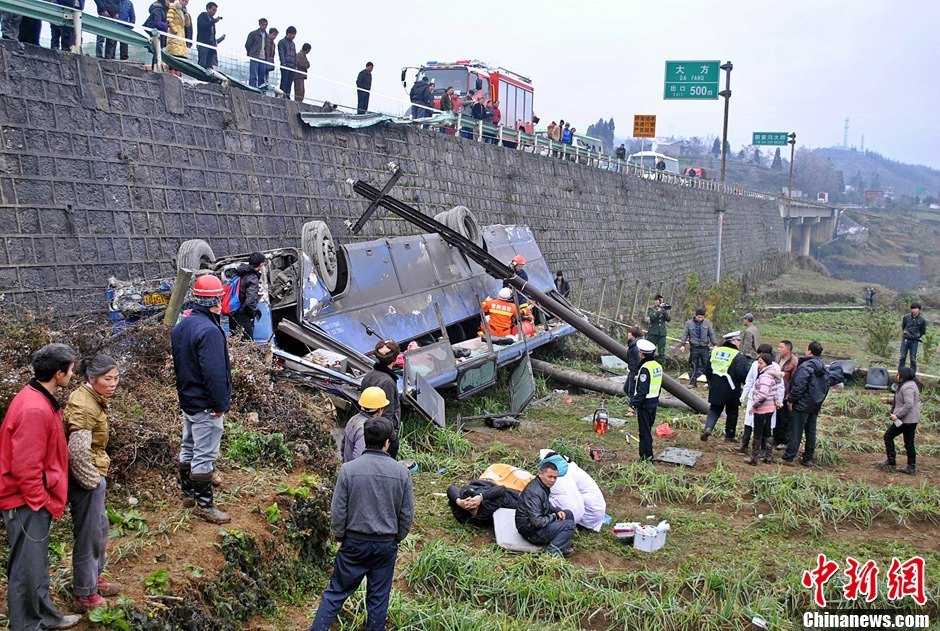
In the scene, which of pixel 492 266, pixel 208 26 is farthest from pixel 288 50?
pixel 492 266

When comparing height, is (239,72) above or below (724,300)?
above

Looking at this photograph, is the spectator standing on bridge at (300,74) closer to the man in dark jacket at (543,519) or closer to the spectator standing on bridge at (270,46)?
the spectator standing on bridge at (270,46)

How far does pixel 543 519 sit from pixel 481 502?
67 cm

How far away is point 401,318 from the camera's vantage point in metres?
10.6

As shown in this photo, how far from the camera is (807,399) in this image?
8.84m

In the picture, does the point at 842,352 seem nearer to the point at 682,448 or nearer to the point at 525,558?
the point at 682,448

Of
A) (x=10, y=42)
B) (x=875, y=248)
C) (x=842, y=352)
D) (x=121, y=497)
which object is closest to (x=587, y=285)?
(x=842, y=352)

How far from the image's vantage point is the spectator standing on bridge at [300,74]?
1278cm

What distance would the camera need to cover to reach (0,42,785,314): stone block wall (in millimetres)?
8273

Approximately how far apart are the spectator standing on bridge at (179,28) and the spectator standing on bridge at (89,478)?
299 inches

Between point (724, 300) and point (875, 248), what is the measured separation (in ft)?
228

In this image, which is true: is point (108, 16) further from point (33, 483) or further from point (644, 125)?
point (644, 125)

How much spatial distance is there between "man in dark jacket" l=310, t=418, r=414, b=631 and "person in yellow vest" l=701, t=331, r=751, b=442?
6.35 m

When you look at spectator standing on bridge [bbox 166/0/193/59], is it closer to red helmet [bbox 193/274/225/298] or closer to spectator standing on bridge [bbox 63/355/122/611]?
red helmet [bbox 193/274/225/298]
